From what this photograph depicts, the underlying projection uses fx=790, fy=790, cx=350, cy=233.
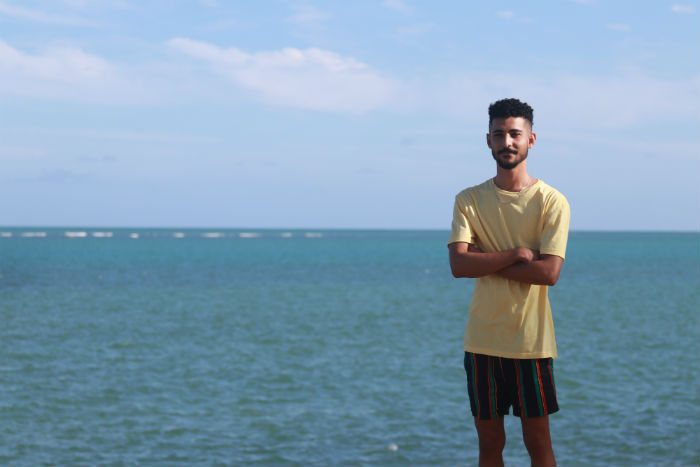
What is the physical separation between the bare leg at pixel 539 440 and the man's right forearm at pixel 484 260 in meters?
0.97

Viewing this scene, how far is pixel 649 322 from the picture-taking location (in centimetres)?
3988

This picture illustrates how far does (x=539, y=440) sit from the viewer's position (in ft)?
16.0

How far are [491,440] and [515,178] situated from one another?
1632 millimetres

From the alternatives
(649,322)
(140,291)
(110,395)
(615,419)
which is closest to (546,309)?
(615,419)

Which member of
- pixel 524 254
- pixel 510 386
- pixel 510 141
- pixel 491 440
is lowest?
pixel 491 440

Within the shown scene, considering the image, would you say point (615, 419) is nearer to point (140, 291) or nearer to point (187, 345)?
point (187, 345)

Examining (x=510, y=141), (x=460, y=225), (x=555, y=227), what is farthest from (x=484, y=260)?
(x=510, y=141)

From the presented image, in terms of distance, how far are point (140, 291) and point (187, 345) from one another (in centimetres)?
2748

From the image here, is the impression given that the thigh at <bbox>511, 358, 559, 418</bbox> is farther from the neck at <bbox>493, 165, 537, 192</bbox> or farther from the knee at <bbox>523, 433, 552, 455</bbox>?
the neck at <bbox>493, 165, 537, 192</bbox>

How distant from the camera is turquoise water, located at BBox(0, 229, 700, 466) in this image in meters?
16.8

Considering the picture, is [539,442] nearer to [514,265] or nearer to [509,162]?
[514,265]

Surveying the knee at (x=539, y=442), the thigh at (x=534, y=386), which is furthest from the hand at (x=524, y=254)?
the knee at (x=539, y=442)

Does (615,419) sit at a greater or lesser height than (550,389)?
lesser

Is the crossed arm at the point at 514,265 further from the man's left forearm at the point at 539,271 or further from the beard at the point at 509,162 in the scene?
the beard at the point at 509,162
